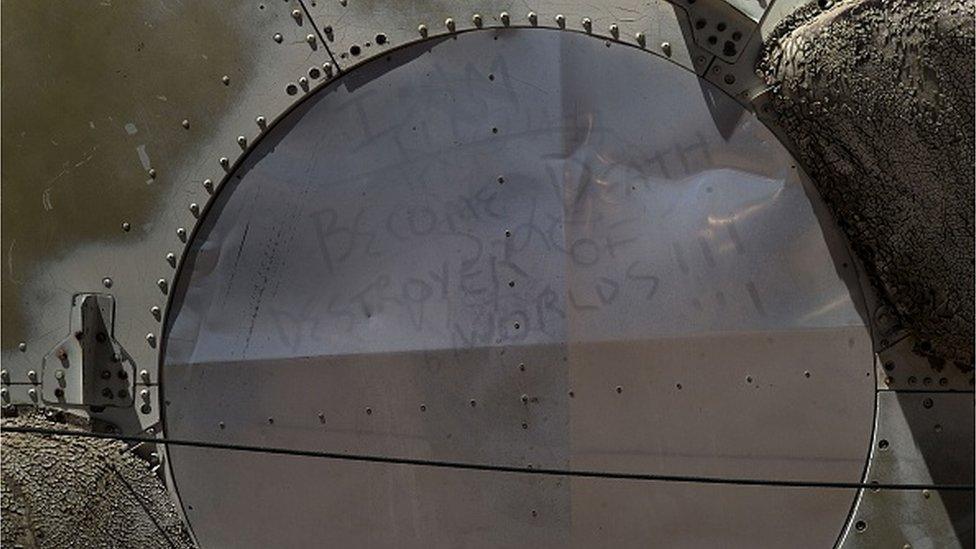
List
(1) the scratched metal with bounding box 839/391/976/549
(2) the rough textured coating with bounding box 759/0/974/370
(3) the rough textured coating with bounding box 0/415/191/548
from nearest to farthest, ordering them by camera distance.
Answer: (2) the rough textured coating with bounding box 759/0/974/370, (1) the scratched metal with bounding box 839/391/976/549, (3) the rough textured coating with bounding box 0/415/191/548

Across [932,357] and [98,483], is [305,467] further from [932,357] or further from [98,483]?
[932,357]

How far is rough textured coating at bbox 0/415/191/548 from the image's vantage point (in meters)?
2.84

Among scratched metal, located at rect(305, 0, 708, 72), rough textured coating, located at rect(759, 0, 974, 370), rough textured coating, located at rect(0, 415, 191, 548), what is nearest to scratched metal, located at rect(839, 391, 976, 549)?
rough textured coating, located at rect(759, 0, 974, 370)

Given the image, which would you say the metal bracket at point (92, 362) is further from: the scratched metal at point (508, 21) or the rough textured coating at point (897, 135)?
the rough textured coating at point (897, 135)

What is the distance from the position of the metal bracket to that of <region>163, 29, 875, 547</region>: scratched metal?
0.28 m

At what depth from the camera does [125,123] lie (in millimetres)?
2879

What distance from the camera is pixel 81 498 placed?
9.38 feet

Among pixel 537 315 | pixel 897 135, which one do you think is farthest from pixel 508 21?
pixel 897 135

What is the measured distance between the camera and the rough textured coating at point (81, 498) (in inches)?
112

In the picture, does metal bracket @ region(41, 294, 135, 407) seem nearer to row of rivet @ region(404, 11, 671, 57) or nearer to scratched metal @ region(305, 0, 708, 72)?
scratched metal @ region(305, 0, 708, 72)

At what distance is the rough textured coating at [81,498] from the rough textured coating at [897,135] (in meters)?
1.82

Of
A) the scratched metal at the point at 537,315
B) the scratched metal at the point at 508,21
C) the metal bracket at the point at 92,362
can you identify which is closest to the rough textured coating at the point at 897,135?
the scratched metal at the point at 537,315

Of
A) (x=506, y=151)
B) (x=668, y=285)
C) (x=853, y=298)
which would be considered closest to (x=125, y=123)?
(x=506, y=151)

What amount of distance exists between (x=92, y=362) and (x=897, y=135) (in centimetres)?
205
